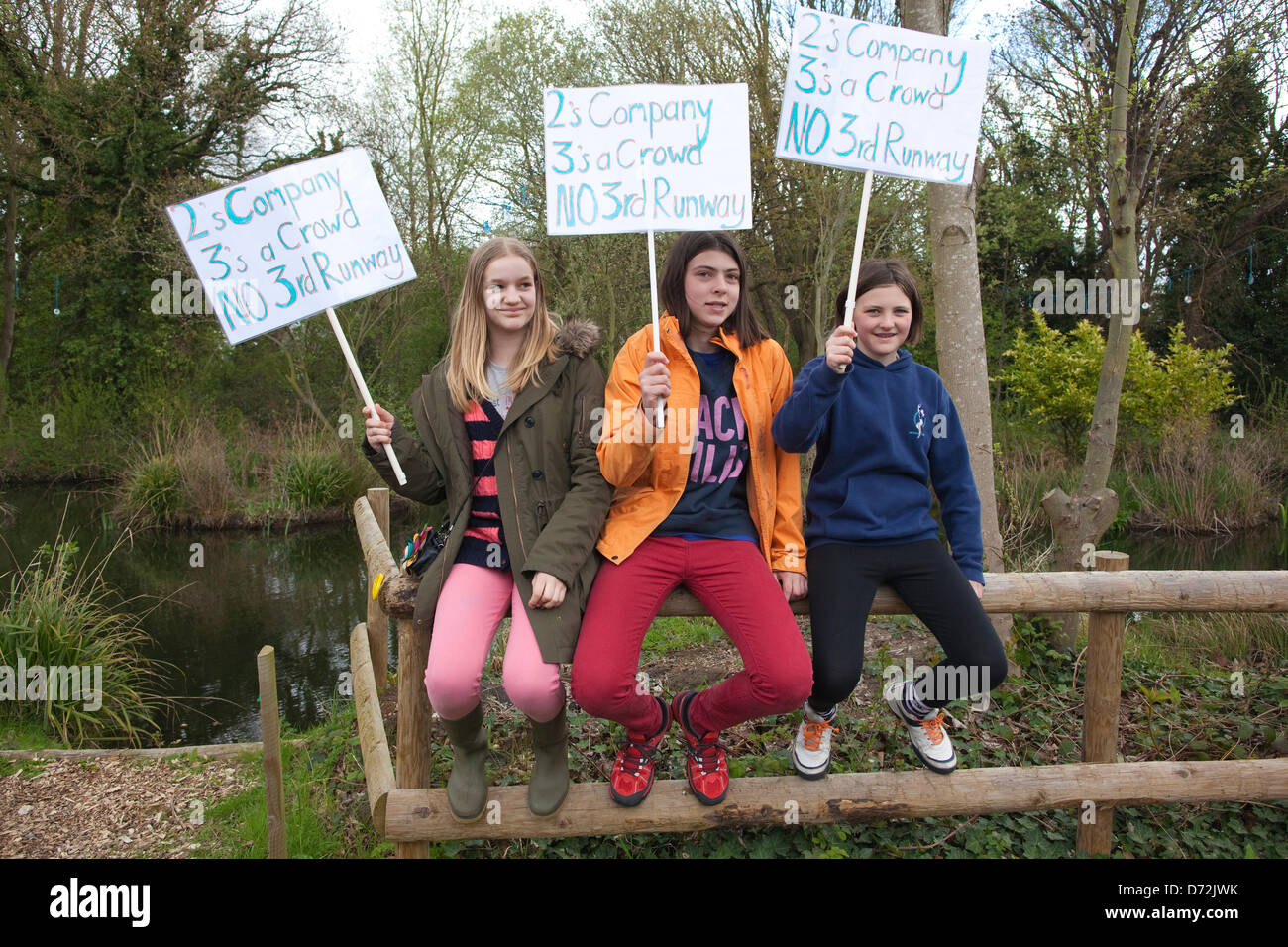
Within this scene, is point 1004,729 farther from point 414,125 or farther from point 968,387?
point 414,125

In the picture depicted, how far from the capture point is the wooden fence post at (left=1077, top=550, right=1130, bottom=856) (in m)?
2.69

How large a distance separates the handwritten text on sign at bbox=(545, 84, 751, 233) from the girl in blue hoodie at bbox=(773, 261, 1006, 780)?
0.60 metres

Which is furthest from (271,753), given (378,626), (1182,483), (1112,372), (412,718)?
(1182,483)

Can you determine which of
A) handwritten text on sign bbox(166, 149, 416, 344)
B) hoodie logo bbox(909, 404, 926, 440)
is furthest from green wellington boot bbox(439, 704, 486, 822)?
hoodie logo bbox(909, 404, 926, 440)

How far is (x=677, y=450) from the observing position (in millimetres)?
2455

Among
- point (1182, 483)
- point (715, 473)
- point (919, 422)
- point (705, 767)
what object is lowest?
point (705, 767)

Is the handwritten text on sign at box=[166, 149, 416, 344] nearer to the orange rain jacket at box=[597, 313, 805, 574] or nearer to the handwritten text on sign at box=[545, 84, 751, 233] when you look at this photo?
the handwritten text on sign at box=[545, 84, 751, 233]

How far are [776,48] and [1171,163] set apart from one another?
7.11 metres

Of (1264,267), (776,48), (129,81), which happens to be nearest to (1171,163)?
(1264,267)

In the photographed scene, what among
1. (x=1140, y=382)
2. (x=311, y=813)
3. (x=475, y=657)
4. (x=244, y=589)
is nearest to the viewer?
(x=475, y=657)

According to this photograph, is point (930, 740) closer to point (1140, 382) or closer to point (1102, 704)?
point (1102, 704)

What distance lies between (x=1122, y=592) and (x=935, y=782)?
34.1 inches

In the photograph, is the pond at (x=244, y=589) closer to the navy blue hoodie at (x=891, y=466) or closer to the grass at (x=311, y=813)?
the grass at (x=311, y=813)

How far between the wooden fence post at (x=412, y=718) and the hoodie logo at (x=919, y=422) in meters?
1.66
